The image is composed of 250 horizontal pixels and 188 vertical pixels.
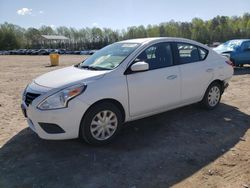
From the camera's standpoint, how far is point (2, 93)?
915 centimetres

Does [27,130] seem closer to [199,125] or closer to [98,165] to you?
[98,165]

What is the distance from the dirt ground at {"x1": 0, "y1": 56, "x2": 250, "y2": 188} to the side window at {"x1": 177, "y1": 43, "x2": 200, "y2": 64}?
118 centimetres

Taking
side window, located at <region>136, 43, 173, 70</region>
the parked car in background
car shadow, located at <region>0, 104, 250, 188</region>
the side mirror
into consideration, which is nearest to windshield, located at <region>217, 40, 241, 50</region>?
the parked car in background

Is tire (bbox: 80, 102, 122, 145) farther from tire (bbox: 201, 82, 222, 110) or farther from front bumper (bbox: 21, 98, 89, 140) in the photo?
tire (bbox: 201, 82, 222, 110)

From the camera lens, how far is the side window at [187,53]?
221 inches

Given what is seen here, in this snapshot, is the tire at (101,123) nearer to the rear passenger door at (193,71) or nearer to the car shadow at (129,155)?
the car shadow at (129,155)

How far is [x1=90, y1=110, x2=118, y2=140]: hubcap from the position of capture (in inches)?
173

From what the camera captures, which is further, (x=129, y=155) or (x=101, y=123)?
(x=101, y=123)

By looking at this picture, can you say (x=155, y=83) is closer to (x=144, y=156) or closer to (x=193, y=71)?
(x=193, y=71)

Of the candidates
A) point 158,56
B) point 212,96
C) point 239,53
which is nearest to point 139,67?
point 158,56

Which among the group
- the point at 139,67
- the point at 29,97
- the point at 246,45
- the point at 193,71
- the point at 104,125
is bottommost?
the point at 104,125

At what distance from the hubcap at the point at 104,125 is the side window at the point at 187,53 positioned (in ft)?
6.29

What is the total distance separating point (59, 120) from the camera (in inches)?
161

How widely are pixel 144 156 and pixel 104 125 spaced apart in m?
0.79
